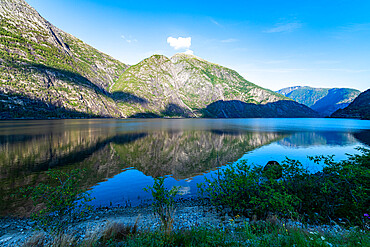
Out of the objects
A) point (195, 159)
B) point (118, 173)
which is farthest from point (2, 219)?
point (195, 159)

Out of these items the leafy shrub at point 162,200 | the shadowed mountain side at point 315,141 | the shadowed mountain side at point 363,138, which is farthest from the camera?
the shadowed mountain side at point 363,138

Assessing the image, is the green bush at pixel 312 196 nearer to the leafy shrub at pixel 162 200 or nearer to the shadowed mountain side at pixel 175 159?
the leafy shrub at pixel 162 200

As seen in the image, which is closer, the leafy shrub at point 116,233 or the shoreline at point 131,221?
the leafy shrub at point 116,233

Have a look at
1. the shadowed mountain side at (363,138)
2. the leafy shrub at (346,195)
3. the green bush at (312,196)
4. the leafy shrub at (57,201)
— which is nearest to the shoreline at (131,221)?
the leafy shrub at (57,201)

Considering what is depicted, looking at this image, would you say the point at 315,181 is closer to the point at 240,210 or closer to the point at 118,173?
the point at 240,210

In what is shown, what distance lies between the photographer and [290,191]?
15109mm

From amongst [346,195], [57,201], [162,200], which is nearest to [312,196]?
[346,195]

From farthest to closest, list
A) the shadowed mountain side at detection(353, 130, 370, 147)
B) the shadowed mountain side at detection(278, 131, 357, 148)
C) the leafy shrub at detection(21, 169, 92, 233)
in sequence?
the shadowed mountain side at detection(353, 130, 370, 147), the shadowed mountain side at detection(278, 131, 357, 148), the leafy shrub at detection(21, 169, 92, 233)

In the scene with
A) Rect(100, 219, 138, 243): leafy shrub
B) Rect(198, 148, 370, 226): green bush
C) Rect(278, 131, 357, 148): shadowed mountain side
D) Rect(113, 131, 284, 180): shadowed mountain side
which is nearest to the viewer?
Rect(100, 219, 138, 243): leafy shrub

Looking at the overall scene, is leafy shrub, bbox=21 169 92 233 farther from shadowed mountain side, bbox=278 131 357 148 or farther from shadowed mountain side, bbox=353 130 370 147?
shadowed mountain side, bbox=353 130 370 147

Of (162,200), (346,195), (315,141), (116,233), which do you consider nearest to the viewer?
(116,233)

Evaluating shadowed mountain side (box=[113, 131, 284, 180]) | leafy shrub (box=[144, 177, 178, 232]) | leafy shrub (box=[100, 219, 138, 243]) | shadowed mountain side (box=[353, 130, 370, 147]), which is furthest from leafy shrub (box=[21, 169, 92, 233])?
shadowed mountain side (box=[353, 130, 370, 147])

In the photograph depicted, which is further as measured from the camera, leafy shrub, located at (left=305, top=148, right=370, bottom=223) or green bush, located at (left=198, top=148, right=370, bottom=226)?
green bush, located at (left=198, top=148, right=370, bottom=226)

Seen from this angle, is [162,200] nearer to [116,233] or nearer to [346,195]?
[116,233]
